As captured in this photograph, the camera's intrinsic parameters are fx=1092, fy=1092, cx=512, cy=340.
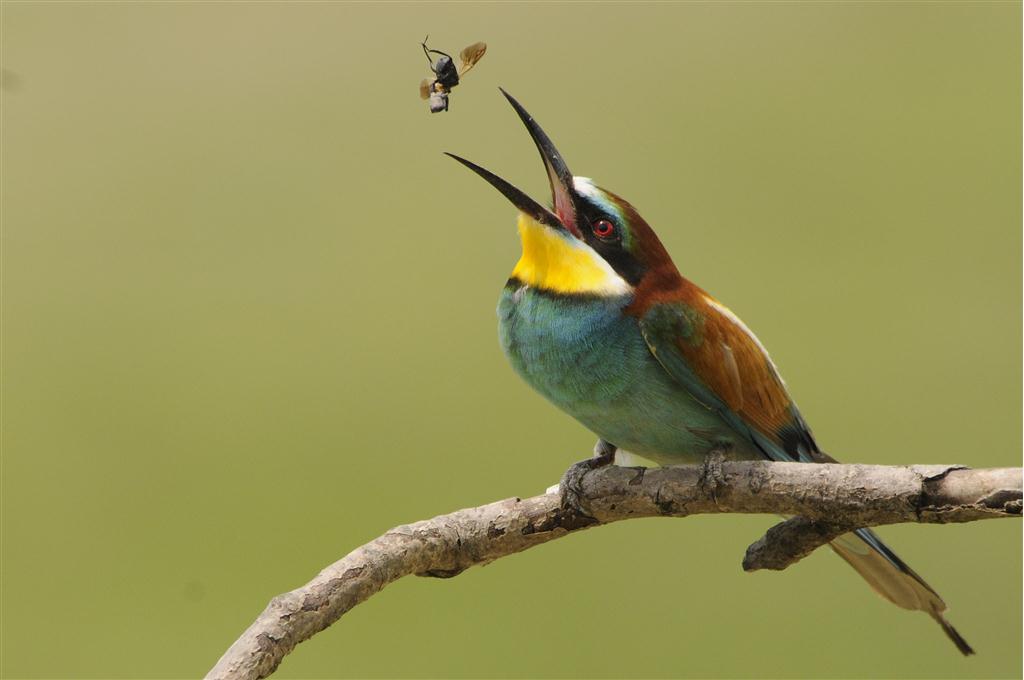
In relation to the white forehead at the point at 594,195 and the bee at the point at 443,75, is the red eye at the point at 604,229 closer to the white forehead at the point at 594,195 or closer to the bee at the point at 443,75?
Answer: the white forehead at the point at 594,195

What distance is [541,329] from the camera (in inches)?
57.6

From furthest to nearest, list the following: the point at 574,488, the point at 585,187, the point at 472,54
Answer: the point at 585,187 < the point at 574,488 < the point at 472,54

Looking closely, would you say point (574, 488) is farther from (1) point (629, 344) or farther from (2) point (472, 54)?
(2) point (472, 54)

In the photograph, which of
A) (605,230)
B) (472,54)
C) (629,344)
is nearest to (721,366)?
(629,344)

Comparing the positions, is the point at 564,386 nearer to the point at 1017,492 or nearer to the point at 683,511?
the point at 683,511

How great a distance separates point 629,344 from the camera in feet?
4.69

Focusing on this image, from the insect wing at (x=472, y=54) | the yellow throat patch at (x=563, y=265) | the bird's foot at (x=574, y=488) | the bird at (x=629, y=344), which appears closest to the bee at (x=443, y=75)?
the insect wing at (x=472, y=54)

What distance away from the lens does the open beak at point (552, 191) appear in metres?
1.46

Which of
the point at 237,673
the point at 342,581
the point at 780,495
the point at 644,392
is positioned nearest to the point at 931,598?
the point at 780,495

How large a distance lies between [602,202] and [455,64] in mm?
287

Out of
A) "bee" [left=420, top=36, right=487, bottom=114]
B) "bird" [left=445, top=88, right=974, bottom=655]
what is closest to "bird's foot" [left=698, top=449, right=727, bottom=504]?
"bird" [left=445, top=88, right=974, bottom=655]

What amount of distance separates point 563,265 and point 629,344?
14 centimetres

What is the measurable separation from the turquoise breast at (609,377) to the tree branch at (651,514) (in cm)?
9

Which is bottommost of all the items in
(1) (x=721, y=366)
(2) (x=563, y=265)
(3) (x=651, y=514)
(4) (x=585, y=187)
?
(3) (x=651, y=514)
